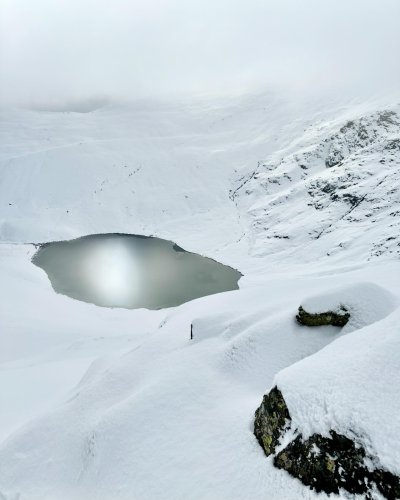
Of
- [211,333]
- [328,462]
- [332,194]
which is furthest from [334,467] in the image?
[332,194]

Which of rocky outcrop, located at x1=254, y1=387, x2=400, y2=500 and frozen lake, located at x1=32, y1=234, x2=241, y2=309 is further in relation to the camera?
frozen lake, located at x1=32, y1=234, x2=241, y2=309

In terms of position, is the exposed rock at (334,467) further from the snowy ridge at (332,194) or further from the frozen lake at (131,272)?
the snowy ridge at (332,194)

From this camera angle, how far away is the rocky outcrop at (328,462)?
36.2 feet

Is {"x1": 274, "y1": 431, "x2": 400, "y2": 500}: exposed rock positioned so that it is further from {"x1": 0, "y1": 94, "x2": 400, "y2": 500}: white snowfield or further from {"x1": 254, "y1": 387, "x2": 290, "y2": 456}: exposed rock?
{"x1": 254, "y1": 387, "x2": 290, "y2": 456}: exposed rock

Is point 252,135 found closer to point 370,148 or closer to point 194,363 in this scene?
point 370,148

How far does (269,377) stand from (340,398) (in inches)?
328

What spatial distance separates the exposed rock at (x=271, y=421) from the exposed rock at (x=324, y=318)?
24.8 feet

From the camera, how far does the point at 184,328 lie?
3225 centimetres

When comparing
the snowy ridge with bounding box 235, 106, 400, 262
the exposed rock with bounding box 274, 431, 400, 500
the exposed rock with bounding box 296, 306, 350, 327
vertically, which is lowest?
the exposed rock with bounding box 274, 431, 400, 500

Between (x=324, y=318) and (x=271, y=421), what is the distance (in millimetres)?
8619

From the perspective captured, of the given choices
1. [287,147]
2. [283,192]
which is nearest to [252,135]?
[287,147]

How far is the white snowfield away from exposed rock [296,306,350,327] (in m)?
0.45

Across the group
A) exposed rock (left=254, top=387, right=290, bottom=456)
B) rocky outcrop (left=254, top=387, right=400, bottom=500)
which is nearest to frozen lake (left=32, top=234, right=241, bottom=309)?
exposed rock (left=254, top=387, right=290, bottom=456)

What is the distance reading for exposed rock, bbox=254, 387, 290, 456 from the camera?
14.6 meters
